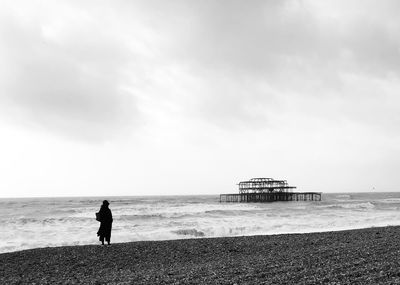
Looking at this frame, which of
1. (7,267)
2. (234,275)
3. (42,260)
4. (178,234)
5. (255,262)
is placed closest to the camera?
(234,275)

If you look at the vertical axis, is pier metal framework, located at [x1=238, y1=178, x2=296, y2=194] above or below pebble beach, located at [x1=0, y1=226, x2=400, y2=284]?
above

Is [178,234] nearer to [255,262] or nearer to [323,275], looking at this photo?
[255,262]

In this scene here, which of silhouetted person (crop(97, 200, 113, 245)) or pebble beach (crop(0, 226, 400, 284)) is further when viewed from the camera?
silhouetted person (crop(97, 200, 113, 245))

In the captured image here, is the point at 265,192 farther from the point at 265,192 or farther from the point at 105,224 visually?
the point at 105,224

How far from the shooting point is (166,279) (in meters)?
8.43

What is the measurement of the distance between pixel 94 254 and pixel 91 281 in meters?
3.74

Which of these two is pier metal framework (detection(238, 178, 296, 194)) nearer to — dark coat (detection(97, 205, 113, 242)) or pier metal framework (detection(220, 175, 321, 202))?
pier metal framework (detection(220, 175, 321, 202))

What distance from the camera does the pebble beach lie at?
7.90m

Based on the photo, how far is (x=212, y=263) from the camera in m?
10.4

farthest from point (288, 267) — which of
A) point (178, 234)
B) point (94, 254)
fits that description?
point (178, 234)

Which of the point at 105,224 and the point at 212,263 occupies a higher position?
the point at 105,224

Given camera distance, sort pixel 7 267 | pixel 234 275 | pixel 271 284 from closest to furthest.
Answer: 1. pixel 271 284
2. pixel 234 275
3. pixel 7 267

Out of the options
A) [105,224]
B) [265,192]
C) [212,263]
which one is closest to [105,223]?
[105,224]

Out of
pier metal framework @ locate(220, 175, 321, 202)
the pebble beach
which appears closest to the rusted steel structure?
pier metal framework @ locate(220, 175, 321, 202)
